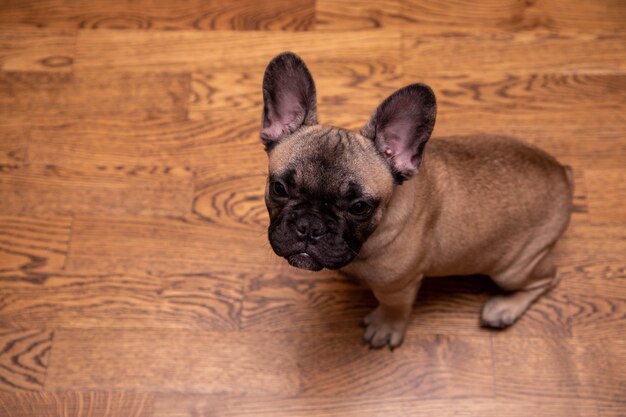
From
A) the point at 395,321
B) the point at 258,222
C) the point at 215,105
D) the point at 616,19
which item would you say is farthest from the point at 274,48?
the point at 616,19

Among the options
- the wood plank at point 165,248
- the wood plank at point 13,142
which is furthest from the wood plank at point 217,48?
the wood plank at point 165,248

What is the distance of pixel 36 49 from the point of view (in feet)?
11.8

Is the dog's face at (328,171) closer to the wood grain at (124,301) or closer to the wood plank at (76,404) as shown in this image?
the wood grain at (124,301)

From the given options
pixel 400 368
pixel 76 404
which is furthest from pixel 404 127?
pixel 76 404

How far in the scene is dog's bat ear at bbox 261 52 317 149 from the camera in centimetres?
219

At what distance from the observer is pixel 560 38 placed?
11.4 feet

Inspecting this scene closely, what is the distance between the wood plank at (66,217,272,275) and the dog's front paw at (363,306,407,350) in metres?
0.53

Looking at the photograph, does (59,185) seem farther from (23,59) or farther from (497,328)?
(497,328)

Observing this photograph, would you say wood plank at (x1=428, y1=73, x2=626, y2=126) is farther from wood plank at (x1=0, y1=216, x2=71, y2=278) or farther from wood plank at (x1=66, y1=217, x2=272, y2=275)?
wood plank at (x1=0, y1=216, x2=71, y2=278)

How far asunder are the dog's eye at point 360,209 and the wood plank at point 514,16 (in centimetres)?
166

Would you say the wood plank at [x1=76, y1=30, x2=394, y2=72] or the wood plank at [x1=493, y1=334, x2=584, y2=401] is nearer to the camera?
the wood plank at [x1=493, y1=334, x2=584, y2=401]

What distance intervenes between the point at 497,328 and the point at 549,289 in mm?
299

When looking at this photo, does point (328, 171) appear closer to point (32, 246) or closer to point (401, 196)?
point (401, 196)

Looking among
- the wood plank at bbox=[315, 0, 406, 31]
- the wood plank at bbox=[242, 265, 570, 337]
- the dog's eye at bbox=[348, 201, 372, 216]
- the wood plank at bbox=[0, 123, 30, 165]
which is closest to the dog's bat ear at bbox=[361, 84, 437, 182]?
the dog's eye at bbox=[348, 201, 372, 216]
